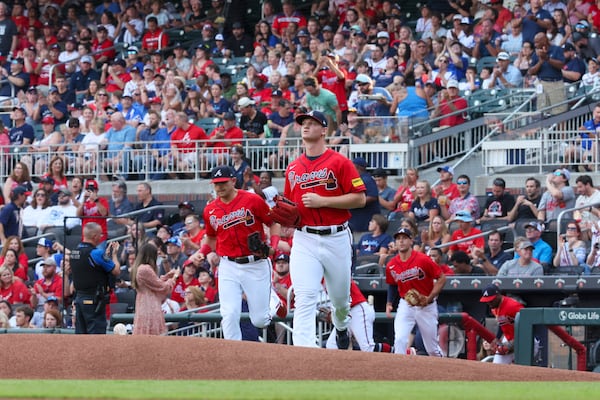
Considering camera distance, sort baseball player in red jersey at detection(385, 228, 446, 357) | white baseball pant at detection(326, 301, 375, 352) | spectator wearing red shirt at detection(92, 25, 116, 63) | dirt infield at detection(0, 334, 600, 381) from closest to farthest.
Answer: dirt infield at detection(0, 334, 600, 381), white baseball pant at detection(326, 301, 375, 352), baseball player in red jersey at detection(385, 228, 446, 357), spectator wearing red shirt at detection(92, 25, 116, 63)

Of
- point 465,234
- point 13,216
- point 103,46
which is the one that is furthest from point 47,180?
point 103,46

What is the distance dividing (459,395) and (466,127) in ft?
39.1

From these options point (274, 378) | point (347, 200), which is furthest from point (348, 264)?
point (274, 378)

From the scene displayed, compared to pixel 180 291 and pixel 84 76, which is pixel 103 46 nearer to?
pixel 84 76

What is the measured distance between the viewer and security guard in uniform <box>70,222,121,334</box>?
1362 cm

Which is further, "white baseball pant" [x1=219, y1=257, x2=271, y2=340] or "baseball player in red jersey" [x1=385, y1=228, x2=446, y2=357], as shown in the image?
"baseball player in red jersey" [x1=385, y1=228, x2=446, y2=357]

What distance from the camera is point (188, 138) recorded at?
20250 mm

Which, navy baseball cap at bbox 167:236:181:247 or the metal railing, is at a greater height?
the metal railing

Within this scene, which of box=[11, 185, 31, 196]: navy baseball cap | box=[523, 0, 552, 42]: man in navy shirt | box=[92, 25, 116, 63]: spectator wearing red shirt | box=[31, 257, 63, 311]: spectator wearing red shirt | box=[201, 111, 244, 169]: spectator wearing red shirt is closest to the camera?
box=[31, 257, 63, 311]: spectator wearing red shirt

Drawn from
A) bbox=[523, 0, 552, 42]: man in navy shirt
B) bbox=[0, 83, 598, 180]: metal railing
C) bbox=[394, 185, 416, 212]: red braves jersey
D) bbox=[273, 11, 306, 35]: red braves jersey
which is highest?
bbox=[273, 11, 306, 35]: red braves jersey

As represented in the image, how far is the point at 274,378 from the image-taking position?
905 centimetres

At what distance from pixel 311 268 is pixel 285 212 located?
52 centimetres

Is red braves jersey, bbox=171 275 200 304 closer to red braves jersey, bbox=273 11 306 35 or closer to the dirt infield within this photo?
the dirt infield

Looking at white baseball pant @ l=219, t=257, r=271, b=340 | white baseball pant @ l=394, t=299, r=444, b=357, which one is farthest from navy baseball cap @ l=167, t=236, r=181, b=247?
white baseball pant @ l=219, t=257, r=271, b=340
